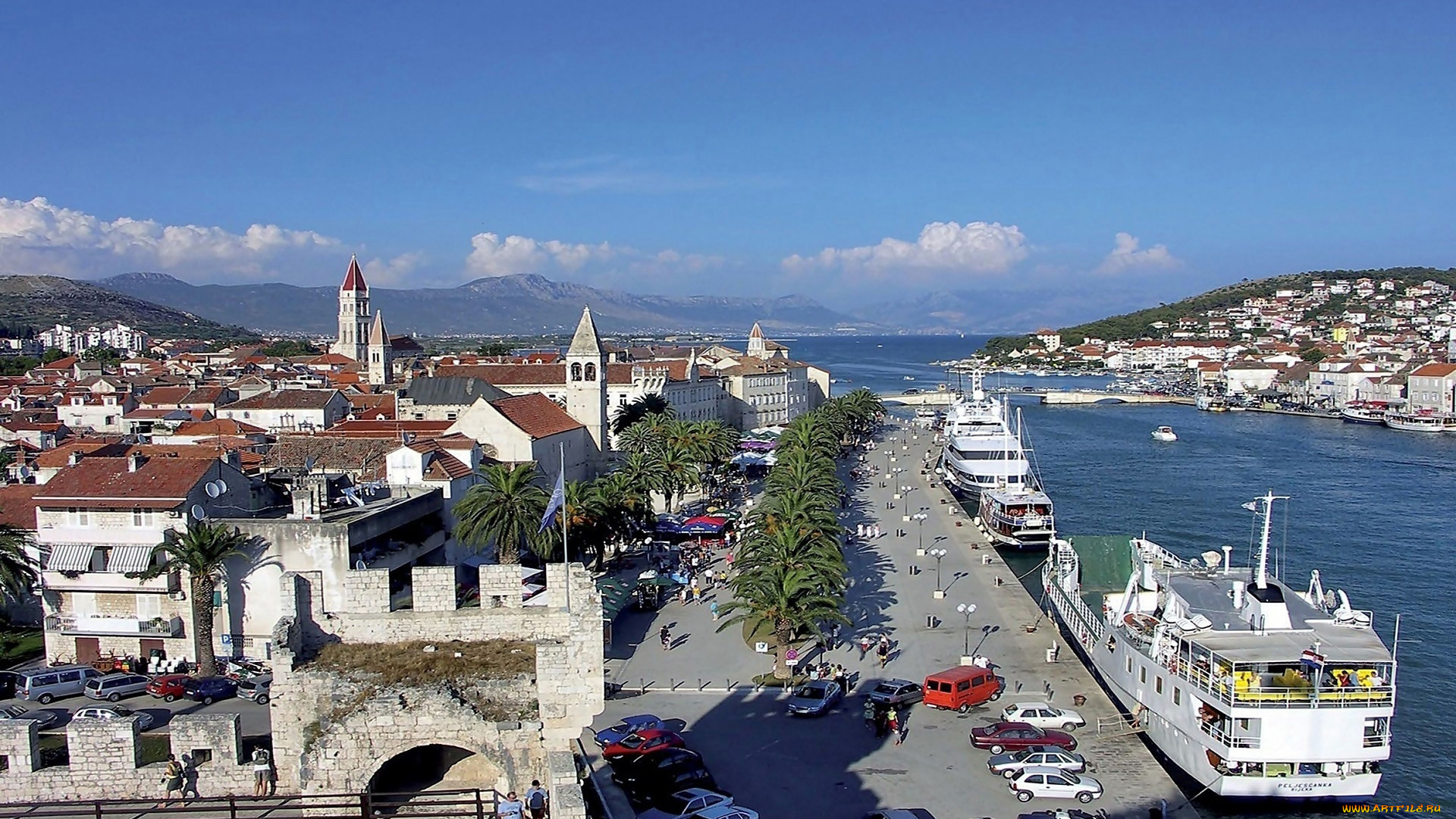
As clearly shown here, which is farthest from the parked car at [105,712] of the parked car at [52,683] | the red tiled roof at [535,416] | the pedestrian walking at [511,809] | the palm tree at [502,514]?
the red tiled roof at [535,416]

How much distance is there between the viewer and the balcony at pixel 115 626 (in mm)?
28844

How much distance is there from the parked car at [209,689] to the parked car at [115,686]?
1.32 metres

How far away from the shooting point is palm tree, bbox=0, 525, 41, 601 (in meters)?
28.9

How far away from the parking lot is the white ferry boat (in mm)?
21436

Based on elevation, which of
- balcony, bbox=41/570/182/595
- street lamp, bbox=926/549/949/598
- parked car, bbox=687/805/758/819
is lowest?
street lamp, bbox=926/549/949/598

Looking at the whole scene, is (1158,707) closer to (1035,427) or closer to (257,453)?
(257,453)

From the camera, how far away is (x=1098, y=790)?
21391 mm

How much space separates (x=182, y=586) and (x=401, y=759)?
644 inches

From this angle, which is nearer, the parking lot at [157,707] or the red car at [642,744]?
the red car at [642,744]

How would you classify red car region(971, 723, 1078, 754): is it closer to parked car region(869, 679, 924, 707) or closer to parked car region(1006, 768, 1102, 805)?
parked car region(1006, 768, 1102, 805)

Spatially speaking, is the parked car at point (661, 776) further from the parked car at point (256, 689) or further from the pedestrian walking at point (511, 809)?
the parked car at point (256, 689)

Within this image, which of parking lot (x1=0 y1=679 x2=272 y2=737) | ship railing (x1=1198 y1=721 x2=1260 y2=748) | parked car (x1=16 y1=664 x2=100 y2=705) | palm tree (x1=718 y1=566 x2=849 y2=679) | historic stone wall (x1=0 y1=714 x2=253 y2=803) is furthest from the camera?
palm tree (x1=718 y1=566 x2=849 y2=679)

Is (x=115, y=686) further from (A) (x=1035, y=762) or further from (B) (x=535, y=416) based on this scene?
(B) (x=535, y=416)

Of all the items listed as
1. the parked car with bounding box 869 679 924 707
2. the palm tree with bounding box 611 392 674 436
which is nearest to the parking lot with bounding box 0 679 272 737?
the parked car with bounding box 869 679 924 707
